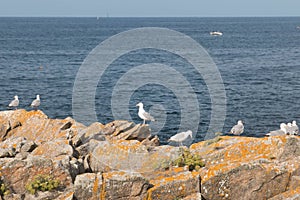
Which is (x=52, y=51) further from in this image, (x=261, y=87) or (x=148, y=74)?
(x=261, y=87)

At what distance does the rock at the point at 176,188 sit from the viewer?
12.8 meters

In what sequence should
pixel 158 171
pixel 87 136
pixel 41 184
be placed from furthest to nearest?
pixel 87 136 → pixel 158 171 → pixel 41 184

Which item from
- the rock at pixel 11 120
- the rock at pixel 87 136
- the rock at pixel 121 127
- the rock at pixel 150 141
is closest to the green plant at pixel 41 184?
the rock at pixel 87 136

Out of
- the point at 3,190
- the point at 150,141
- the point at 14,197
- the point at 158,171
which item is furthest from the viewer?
the point at 150,141

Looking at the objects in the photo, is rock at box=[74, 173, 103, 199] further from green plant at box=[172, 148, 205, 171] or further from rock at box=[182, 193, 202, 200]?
green plant at box=[172, 148, 205, 171]

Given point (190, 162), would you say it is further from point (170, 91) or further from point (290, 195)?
point (170, 91)

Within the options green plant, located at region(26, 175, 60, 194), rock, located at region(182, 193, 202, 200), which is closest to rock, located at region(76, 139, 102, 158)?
green plant, located at region(26, 175, 60, 194)

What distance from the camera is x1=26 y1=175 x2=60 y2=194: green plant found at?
13.2 metres

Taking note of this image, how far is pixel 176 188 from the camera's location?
12766 millimetres

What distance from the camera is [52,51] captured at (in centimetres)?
10725

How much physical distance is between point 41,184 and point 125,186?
244 cm

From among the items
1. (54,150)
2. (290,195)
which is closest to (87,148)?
(54,150)

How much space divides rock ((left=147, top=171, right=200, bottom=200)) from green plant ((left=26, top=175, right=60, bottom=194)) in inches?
110

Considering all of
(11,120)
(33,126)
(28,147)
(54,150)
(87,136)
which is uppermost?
(54,150)
